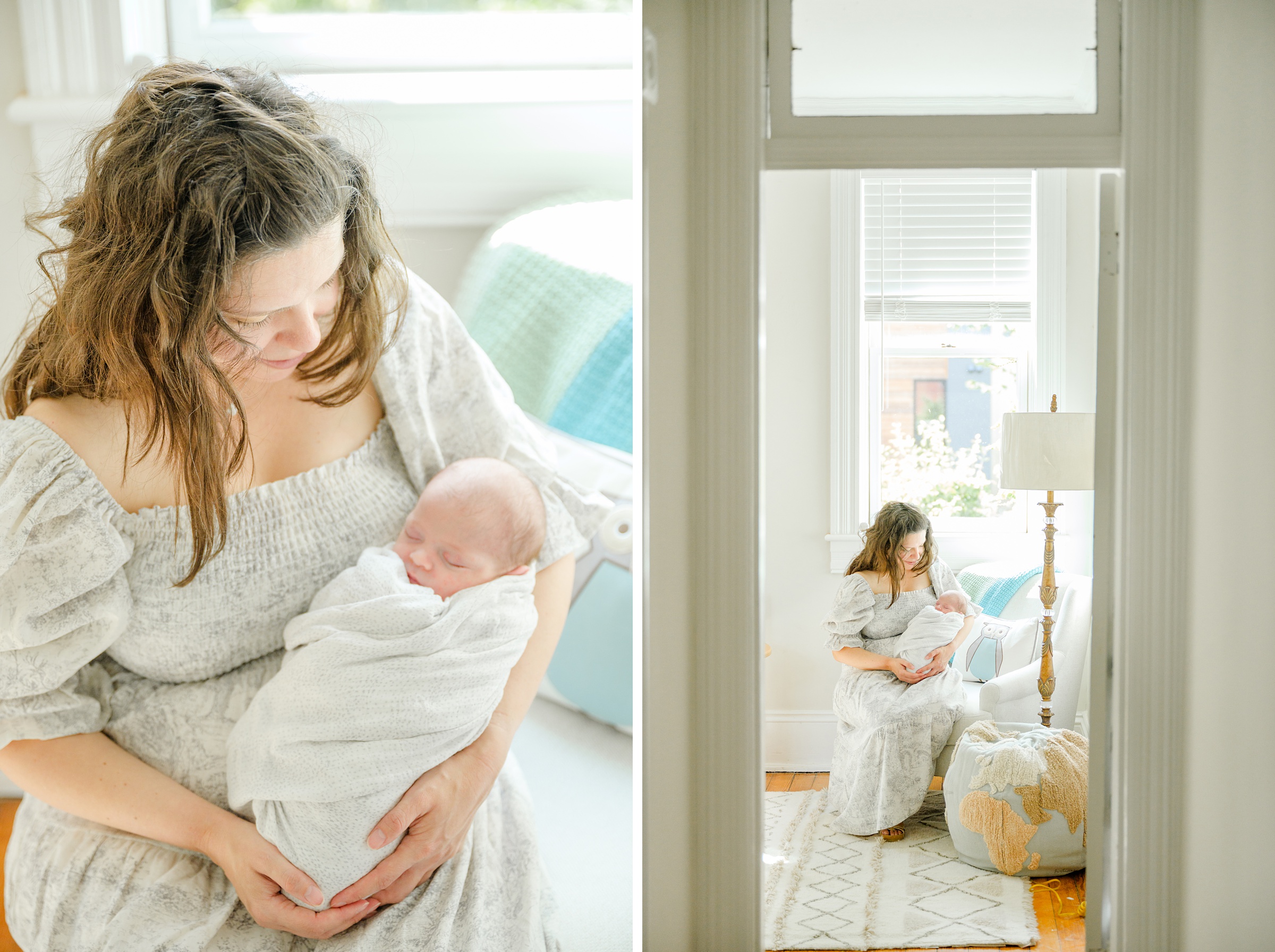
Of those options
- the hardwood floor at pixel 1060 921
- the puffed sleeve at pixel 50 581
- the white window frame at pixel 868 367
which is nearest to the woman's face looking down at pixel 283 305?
the puffed sleeve at pixel 50 581

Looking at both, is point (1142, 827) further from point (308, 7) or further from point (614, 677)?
point (308, 7)

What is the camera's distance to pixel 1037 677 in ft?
6.45

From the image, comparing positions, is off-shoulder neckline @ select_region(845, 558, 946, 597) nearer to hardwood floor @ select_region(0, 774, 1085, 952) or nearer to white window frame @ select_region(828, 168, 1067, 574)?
white window frame @ select_region(828, 168, 1067, 574)

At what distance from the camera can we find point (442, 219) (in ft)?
4.57

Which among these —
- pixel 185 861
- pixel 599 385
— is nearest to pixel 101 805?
pixel 185 861

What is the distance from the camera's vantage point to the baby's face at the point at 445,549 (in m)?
1.34

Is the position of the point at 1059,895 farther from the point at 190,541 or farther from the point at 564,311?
the point at 190,541

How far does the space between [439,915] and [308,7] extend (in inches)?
56.0

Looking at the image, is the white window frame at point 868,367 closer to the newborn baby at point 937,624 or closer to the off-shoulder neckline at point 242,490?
the newborn baby at point 937,624

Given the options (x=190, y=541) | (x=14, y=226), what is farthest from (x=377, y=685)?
(x=14, y=226)

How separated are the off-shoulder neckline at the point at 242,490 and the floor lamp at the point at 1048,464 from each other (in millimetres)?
1376

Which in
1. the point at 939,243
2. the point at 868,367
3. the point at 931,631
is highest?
the point at 939,243

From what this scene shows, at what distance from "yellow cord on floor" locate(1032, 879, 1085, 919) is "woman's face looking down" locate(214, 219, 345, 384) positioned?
192cm

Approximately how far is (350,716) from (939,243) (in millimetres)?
1552
